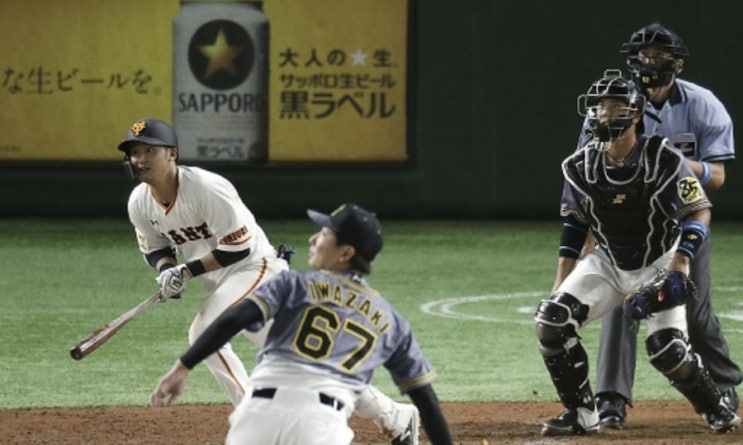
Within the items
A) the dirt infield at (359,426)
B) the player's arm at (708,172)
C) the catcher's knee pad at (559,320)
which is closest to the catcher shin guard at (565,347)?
the catcher's knee pad at (559,320)

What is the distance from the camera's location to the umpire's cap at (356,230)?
18.5 feet

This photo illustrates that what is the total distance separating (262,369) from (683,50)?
11.7ft

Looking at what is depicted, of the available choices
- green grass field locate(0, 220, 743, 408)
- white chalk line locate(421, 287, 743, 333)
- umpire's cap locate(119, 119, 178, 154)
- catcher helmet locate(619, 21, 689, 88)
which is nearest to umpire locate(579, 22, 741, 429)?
catcher helmet locate(619, 21, 689, 88)

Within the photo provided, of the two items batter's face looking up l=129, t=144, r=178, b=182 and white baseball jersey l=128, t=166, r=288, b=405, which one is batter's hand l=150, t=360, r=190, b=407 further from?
batter's face looking up l=129, t=144, r=178, b=182

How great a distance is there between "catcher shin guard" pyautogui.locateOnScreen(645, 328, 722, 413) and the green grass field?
1.40 m

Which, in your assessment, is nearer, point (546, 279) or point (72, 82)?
point (546, 279)

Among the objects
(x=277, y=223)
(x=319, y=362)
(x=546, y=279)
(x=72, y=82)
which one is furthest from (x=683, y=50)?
(x=72, y=82)

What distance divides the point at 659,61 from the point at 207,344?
3619mm

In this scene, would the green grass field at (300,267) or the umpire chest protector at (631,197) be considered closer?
the umpire chest protector at (631,197)

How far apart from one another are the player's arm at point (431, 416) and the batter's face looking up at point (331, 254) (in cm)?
47

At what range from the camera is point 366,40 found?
18.3m

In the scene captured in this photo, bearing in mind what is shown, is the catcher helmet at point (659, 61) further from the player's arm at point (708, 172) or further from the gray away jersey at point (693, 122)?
the player's arm at point (708, 172)

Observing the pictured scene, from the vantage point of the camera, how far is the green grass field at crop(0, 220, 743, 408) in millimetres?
9555

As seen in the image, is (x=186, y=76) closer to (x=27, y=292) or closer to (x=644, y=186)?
(x=27, y=292)
